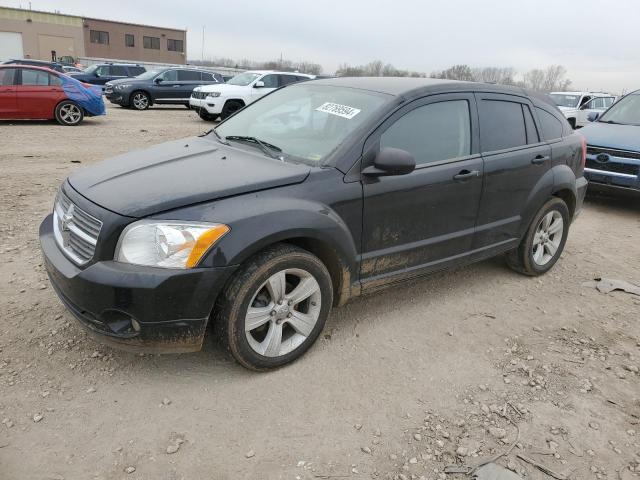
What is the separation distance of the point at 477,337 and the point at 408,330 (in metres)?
0.50

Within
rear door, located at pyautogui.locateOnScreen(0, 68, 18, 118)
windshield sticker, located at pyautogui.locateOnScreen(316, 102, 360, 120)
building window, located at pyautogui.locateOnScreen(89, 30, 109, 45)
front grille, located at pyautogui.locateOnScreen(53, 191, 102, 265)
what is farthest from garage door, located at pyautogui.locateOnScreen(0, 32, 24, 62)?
windshield sticker, located at pyautogui.locateOnScreen(316, 102, 360, 120)

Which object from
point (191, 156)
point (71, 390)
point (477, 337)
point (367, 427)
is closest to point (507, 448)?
point (367, 427)

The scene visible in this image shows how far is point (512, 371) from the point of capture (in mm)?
3270

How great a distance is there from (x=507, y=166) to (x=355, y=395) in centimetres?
230

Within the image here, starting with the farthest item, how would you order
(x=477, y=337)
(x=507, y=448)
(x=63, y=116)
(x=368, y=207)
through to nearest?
(x=63, y=116), (x=477, y=337), (x=368, y=207), (x=507, y=448)

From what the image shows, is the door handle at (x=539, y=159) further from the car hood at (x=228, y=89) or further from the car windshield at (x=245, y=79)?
the car windshield at (x=245, y=79)

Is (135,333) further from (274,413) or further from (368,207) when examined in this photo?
(368,207)

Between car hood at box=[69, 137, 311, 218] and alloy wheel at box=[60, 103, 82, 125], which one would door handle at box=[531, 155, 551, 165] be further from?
alloy wheel at box=[60, 103, 82, 125]

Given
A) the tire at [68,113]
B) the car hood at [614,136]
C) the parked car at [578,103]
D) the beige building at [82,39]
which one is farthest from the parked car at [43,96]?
the beige building at [82,39]

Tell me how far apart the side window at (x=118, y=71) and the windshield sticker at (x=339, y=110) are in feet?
76.0

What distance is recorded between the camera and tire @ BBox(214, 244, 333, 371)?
278 centimetres

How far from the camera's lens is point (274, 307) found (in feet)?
9.77

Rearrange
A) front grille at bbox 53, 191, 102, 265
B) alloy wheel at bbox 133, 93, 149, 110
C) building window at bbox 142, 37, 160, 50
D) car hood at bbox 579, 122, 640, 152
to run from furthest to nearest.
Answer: building window at bbox 142, 37, 160, 50 → alloy wheel at bbox 133, 93, 149, 110 → car hood at bbox 579, 122, 640, 152 → front grille at bbox 53, 191, 102, 265

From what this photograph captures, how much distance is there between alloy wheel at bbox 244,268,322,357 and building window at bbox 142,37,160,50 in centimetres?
7009
